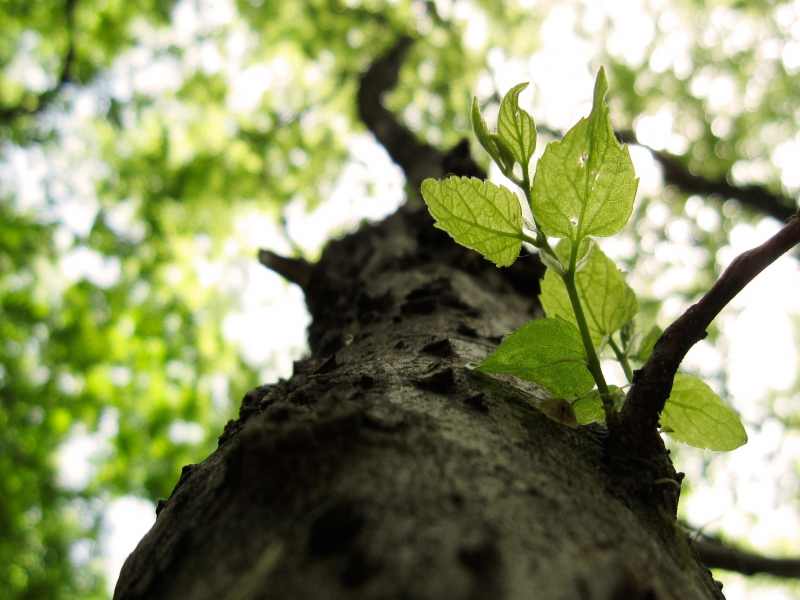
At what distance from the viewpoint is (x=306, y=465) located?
0.72 metres

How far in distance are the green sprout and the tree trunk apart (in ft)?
0.32

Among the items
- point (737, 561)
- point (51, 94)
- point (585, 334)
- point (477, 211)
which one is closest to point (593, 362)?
point (585, 334)

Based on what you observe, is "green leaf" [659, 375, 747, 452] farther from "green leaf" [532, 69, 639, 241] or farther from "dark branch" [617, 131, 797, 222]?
"dark branch" [617, 131, 797, 222]

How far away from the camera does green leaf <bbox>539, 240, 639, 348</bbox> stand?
1.18 m

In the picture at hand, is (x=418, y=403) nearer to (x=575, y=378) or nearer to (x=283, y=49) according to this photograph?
(x=575, y=378)

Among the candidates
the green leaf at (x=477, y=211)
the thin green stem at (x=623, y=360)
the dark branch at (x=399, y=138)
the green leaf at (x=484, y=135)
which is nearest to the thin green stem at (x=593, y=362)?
the green leaf at (x=477, y=211)

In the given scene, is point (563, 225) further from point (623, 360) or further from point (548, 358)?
point (623, 360)

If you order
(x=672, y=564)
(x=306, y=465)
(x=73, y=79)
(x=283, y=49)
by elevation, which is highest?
(x=283, y=49)

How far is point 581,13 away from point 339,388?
7769 millimetres

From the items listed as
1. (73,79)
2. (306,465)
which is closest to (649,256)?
(306,465)

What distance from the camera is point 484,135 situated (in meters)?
0.96

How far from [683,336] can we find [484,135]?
1.82 ft

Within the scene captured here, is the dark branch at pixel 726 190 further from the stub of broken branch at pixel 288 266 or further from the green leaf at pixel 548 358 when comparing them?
the green leaf at pixel 548 358

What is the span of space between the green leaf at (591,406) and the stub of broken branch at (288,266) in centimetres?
163
